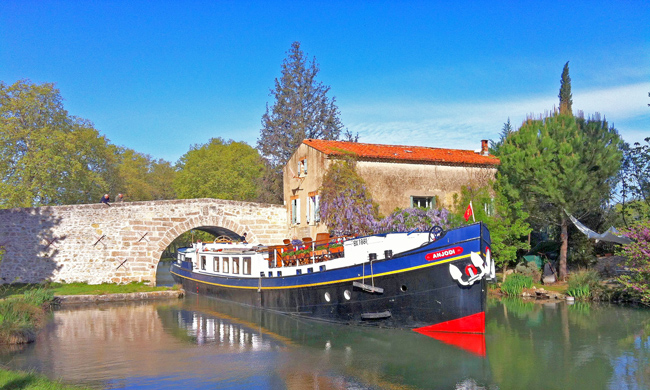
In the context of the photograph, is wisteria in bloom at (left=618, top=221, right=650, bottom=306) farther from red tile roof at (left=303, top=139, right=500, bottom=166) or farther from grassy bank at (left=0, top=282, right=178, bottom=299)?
grassy bank at (left=0, top=282, right=178, bottom=299)

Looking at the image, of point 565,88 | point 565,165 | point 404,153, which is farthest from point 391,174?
point 565,88

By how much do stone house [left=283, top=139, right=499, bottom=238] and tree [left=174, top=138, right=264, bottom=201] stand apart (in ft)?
42.3

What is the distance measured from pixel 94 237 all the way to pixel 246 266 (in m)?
7.66

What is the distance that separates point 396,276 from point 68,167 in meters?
23.2

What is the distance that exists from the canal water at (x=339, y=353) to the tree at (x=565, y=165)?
5.04 metres

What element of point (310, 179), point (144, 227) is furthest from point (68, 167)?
point (310, 179)

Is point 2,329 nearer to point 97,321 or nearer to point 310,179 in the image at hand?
point 97,321

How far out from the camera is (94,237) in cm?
2250

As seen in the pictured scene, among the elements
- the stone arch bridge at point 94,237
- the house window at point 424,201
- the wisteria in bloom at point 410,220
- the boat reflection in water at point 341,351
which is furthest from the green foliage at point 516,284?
the stone arch bridge at point 94,237

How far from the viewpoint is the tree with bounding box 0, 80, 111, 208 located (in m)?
28.5

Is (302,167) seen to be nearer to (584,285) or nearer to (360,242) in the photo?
(360,242)

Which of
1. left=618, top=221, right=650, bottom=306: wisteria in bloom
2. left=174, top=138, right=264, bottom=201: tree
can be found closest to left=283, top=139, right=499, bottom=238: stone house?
left=618, top=221, right=650, bottom=306: wisteria in bloom

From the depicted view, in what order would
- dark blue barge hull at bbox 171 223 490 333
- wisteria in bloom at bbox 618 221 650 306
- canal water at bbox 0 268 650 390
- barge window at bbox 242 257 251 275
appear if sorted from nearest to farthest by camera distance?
1. canal water at bbox 0 268 650 390
2. dark blue barge hull at bbox 171 223 490 333
3. wisteria in bloom at bbox 618 221 650 306
4. barge window at bbox 242 257 251 275

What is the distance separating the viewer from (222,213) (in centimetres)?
2395
